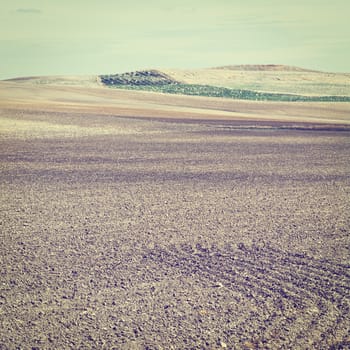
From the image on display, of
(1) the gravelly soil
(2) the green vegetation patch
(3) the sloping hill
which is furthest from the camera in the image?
(3) the sloping hill

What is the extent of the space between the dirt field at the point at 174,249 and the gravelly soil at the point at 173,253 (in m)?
0.02

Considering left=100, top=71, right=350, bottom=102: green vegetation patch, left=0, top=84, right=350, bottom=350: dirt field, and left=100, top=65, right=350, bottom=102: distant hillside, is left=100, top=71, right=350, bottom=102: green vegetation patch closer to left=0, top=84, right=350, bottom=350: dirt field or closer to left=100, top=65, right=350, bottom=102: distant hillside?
left=100, top=65, right=350, bottom=102: distant hillside

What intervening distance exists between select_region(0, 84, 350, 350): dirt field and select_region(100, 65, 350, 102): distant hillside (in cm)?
4444

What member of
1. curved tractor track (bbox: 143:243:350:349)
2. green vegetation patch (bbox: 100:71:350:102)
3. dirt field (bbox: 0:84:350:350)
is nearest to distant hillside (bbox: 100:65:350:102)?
green vegetation patch (bbox: 100:71:350:102)

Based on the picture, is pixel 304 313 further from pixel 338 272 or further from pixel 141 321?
pixel 141 321

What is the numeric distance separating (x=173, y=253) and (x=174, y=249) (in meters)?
0.20

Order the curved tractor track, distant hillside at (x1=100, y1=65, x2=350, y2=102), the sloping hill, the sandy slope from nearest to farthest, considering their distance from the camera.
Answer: the curved tractor track → the sandy slope → distant hillside at (x1=100, y1=65, x2=350, y2=102) → the sloping hill

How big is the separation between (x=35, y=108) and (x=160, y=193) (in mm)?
23707

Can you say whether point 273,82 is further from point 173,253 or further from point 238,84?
point 173,253

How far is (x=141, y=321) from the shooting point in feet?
20.3

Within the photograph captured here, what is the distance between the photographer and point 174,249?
8.66 metres

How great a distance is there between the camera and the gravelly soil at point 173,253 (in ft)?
19.8

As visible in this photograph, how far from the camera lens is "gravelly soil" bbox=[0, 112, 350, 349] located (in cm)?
602

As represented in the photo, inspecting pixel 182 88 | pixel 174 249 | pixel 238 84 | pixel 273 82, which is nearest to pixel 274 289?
pixel 174 249
